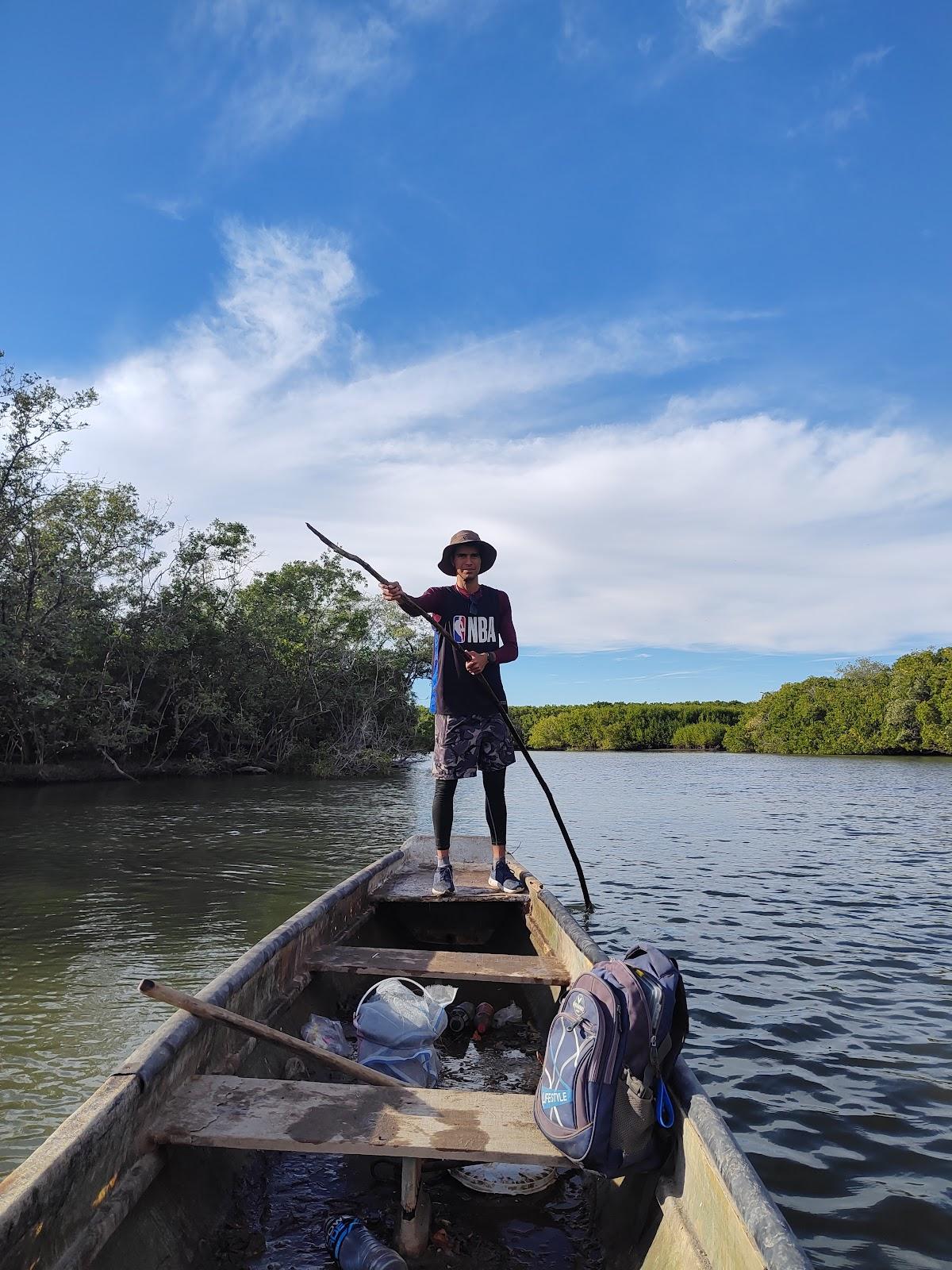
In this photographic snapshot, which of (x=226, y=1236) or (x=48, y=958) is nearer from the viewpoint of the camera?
(x=226, y=1236)

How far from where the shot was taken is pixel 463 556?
5.18 m

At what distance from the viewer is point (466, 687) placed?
5.11 meters

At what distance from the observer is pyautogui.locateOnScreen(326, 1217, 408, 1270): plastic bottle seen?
2.14 m

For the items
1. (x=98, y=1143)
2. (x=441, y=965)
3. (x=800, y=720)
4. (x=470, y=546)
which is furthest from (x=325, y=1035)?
(x=800, y=720)

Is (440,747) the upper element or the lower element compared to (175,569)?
lower

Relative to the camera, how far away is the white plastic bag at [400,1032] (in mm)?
3094

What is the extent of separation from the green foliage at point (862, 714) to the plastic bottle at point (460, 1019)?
59772 millimetres

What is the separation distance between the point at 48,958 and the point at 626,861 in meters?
8.02

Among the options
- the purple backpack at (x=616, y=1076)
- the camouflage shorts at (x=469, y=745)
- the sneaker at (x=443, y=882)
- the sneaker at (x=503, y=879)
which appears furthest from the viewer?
the sneaker at (x=503, y=879)

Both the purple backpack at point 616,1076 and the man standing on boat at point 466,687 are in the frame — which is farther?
the man standing on boat at point 466,687

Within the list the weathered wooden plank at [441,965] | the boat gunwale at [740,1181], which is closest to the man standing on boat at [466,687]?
the weathered wooden plank at [441,965]

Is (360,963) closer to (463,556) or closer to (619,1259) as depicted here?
(619,1259)

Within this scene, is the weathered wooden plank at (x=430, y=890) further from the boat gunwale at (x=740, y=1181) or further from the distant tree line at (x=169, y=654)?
the distant tree line at (x=169, y=654)

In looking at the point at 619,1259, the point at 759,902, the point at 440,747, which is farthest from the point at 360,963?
the point at 759,902
